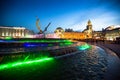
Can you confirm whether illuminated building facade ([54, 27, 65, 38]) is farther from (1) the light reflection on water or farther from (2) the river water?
(1) the light reflection on water

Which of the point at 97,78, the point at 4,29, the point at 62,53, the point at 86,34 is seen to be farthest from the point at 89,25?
the point at 97,78

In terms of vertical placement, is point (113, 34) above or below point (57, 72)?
above

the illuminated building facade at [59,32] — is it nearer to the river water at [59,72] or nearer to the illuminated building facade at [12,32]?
the illuminated building facade at [12,32]

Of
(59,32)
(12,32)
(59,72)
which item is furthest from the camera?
(59,32)

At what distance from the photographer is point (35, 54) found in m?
15.6

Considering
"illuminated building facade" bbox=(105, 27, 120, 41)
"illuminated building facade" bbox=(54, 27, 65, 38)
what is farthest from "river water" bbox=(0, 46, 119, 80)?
"illuminated building facade" bbox=(54, 27, 65, 38)

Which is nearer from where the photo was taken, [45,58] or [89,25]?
[45,58]

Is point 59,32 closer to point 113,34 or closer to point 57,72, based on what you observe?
point 113,34

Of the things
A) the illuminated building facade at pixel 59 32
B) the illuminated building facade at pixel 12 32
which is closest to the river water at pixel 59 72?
the illuminated building facade at pixel 12 32

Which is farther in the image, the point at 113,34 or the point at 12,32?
the point at 113,34

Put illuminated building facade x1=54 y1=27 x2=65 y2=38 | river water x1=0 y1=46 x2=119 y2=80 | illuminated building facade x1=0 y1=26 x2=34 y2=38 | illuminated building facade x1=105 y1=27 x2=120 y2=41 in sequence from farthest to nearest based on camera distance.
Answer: illuminated building facade x1=54 y1=27 x2=65 y2=38 < illuminated building facade x1=0 y1=26 x2=34 y2=38 < illuminated building facade x1=105 y1=27 x2=120 y2=41 < river water x1=0 y1=46 x2=119 y2=80

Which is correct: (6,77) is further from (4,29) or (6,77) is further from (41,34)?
(4,29)

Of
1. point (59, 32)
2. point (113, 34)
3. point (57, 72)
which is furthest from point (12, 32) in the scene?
point (57, 72)

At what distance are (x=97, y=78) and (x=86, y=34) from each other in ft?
521
